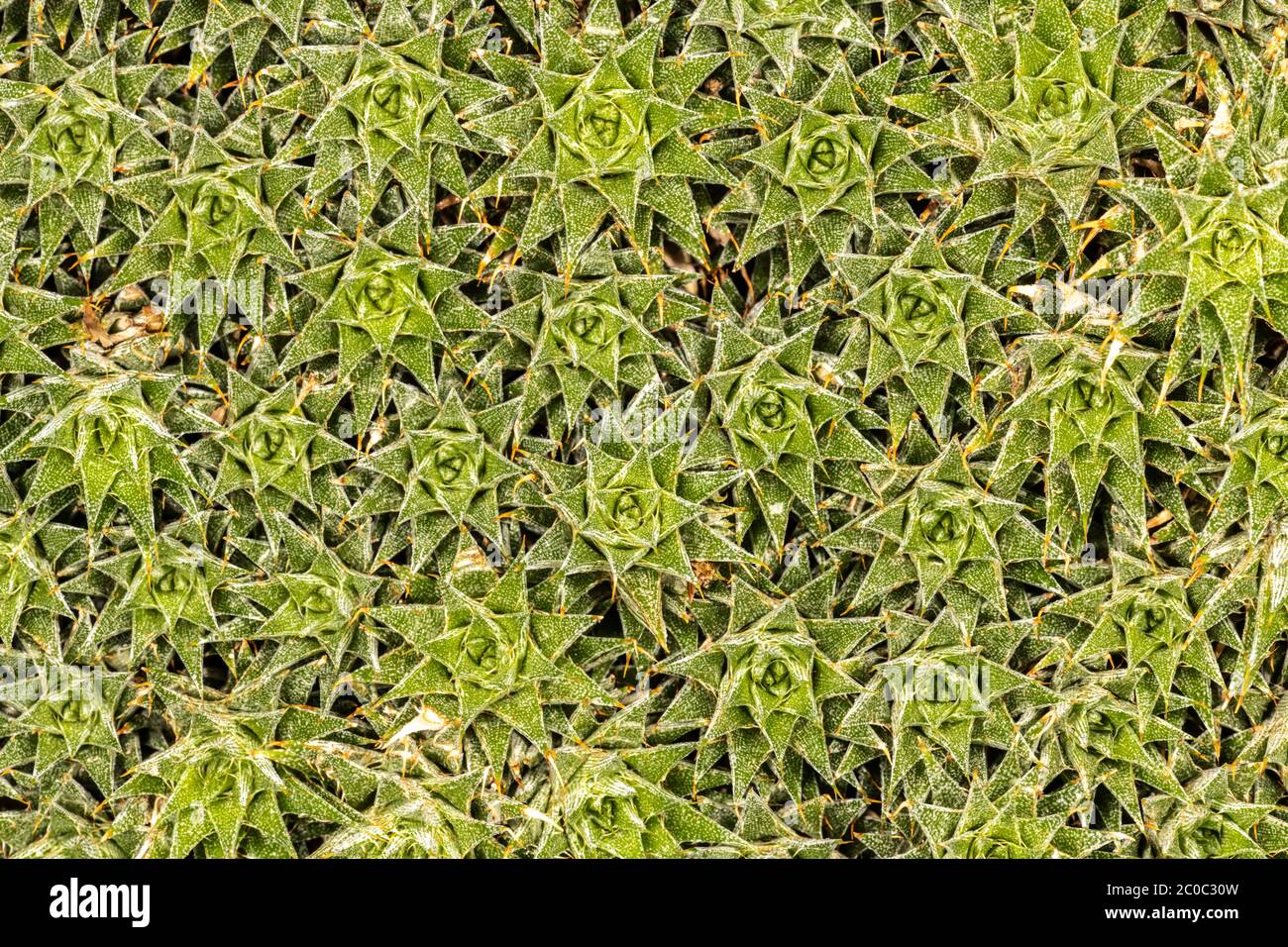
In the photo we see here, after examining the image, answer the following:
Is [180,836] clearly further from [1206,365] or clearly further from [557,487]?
[1206,365]

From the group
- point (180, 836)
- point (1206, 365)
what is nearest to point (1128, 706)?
point (1206, 365)
